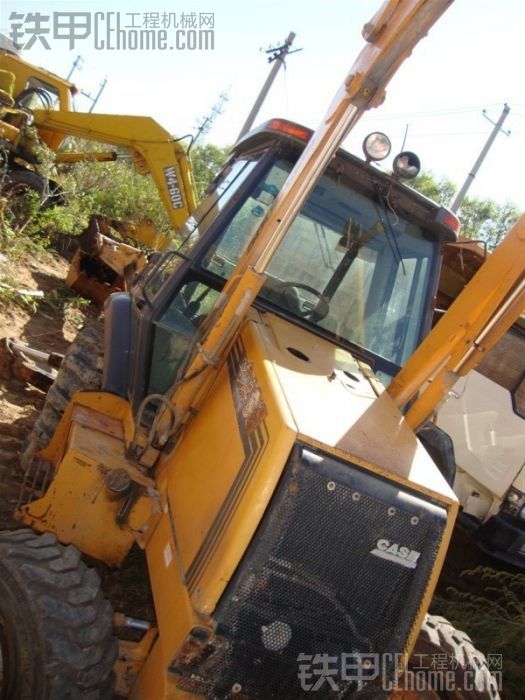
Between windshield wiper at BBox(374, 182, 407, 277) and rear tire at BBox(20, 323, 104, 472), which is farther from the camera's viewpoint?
rear tire at BBox(20, 323, 104, 472)

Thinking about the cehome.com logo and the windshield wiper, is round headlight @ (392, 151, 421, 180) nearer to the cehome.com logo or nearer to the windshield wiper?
the windshield wiper

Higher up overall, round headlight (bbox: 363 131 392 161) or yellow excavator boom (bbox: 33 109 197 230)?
round headlight (bbox: 363 131 392 161)

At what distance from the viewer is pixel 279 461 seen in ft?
6.47

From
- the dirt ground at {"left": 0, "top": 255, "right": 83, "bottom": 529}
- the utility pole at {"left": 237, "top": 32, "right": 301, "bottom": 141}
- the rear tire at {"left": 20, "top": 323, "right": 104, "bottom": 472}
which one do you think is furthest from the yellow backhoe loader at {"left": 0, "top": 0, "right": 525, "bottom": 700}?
the utility pole at {"left": 237, "top": 32, "right": 301, "bottom": 141}

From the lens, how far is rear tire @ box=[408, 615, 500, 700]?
8.91 ft

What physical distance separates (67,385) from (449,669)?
281cm

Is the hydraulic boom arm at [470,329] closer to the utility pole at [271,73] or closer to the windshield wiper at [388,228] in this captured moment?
the windshield wiper at [388,228]

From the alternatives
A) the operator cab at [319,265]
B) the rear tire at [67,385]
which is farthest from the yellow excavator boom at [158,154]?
the operator cab at [319,265]

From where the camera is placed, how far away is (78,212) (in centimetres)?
1262

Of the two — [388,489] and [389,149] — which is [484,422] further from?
[388,489]

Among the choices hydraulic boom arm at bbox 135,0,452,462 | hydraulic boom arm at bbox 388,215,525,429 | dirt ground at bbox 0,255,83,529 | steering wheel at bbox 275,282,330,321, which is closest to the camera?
hydraulic boom arm at bbox 135,0,452,462

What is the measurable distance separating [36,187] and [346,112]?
29.3ft

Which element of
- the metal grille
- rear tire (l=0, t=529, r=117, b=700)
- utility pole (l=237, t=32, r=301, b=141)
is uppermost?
utility pole (l=237, t=32, r=301, b=141)

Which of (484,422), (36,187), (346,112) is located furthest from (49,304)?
(346,112)
